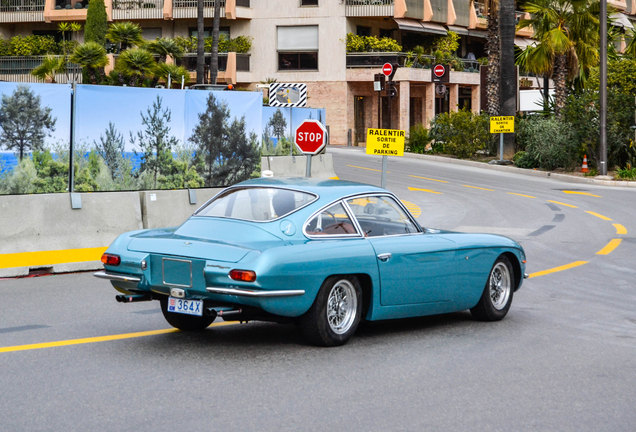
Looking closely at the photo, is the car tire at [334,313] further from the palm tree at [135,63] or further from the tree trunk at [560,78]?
the palm tree at [135,63]

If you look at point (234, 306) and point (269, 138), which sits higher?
point (269, 138)

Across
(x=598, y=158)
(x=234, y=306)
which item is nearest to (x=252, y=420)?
(x=234, y=306)

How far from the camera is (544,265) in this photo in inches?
506

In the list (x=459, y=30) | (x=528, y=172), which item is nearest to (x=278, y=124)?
(x=528, y=172)

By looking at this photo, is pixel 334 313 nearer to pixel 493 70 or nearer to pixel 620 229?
pixel 620 229

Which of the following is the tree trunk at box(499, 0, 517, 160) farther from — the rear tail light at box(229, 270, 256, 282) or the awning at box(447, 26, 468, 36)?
the rear tail light at box(229, 270, 256, 282)

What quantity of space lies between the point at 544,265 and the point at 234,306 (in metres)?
7.17

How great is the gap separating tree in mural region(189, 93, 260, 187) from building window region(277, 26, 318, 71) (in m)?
36.5

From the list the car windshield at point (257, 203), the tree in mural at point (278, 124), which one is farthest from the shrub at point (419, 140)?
the car windshield at point (257, 203)

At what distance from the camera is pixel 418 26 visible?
53000mm

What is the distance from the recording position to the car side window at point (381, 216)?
7.84m

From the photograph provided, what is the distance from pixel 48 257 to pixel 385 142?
6.65m

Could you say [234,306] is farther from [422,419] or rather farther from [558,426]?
[558,426]

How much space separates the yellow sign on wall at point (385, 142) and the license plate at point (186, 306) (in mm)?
9522
